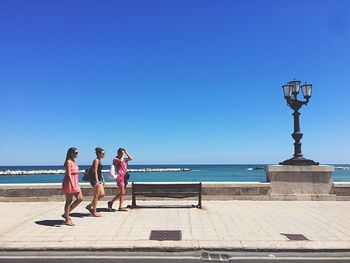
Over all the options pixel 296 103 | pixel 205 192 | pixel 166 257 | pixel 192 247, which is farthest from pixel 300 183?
pixel 166 257

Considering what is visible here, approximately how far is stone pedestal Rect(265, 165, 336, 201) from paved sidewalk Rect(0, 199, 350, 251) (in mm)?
637

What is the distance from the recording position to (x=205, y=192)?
40.8 ft

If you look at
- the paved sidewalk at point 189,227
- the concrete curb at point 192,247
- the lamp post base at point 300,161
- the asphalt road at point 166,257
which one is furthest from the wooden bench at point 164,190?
the asphalt road at point 166,257

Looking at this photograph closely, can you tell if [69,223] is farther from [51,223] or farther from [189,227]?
[189,227]

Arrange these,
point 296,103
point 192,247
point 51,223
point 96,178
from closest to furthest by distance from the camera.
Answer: point 192,247 → point 51,223 → point 96,178 → point 296,103

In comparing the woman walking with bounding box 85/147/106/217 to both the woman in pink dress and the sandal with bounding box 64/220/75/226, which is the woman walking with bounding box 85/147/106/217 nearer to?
the woman in pink dress

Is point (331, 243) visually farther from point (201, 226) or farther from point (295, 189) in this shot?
point (295, 189)

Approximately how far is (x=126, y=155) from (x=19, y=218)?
314 cm

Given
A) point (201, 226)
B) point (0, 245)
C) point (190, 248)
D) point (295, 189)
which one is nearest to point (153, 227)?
point (201, 226)

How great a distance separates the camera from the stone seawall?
1234 cm

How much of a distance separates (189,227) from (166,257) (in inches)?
80.6

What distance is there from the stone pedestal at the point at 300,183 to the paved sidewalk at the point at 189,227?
25.1 inches

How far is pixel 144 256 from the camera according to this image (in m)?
6.38

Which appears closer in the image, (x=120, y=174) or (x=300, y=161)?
(x=120, y=174)
